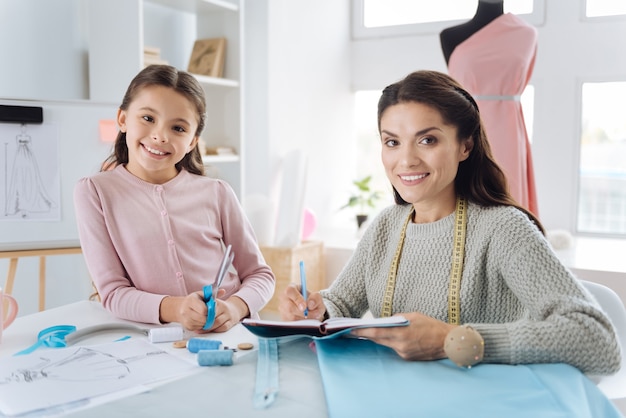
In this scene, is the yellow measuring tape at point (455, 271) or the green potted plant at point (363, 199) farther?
the green potted plant at point (363, 199)

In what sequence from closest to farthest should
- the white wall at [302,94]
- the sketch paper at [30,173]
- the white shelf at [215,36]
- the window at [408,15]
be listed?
the sketch paper at [30,173] < the white shelf at [215,36] < the white wall at [302,94] < the window at [408,15]

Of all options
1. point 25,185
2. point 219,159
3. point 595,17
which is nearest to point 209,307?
point 25,185

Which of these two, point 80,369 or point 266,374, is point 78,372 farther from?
point 266,374

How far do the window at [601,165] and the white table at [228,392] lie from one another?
3.15 metres

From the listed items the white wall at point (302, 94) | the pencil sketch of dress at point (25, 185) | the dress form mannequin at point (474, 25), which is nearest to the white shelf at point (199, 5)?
the white wall at point (302, 94)

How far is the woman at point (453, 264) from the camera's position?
1068 millimetres

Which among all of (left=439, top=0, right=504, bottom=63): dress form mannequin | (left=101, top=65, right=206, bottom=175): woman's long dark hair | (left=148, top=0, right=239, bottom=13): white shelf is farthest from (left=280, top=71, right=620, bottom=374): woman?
(left=148, top=0, right=239, bottom=13): white shelf

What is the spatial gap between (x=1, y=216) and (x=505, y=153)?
1.85 m

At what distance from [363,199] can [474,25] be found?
177cm

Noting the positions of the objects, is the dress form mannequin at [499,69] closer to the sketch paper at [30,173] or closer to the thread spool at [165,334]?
the sketch paper at [30,173]

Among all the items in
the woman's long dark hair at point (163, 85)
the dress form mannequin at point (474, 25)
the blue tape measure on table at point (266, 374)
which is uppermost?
the dress form mannequin at point (474, 25)

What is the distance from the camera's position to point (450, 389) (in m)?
0.95

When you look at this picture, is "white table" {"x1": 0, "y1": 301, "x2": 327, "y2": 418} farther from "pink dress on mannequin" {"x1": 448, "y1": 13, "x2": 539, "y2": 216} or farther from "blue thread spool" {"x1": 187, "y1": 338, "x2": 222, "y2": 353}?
"pink dress on mannequin" {"x1": 448, "y1": 13, "x2": 539, "y2": 216}

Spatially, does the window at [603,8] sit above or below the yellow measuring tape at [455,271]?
above
